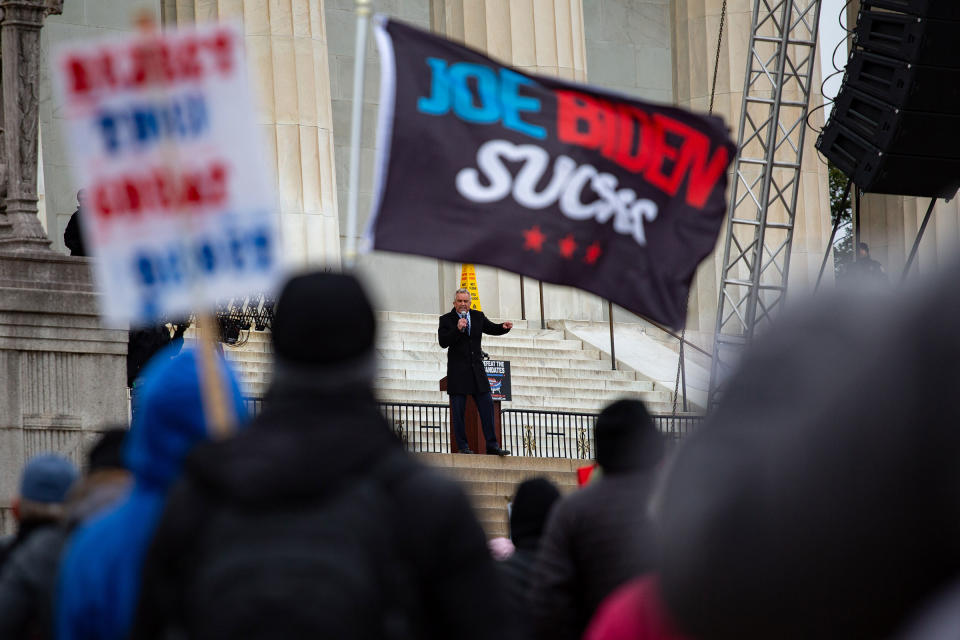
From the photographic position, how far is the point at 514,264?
6461mm

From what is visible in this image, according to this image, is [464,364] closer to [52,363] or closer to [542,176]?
[52,363]

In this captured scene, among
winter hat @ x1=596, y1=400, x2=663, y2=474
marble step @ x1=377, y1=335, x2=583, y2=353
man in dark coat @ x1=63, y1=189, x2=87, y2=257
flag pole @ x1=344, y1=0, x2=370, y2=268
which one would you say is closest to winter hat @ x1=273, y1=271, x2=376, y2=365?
winter hat @ x1=596, y1=400, x2=663, y2=474

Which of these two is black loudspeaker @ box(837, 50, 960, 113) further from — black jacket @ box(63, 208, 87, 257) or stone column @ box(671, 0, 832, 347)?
stone column @ box(671, 0, 832, 347)

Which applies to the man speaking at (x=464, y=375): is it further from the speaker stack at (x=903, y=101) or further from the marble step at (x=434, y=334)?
the marble step at (x=434, y=334)

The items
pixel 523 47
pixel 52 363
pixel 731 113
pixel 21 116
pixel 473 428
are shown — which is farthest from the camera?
pixel 731 113

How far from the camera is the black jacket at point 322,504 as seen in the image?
2.56 m

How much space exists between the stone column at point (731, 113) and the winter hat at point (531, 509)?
81.2 ft

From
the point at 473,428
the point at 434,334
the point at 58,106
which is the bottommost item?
the point at 473,428

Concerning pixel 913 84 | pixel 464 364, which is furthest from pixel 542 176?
pixel 464 364

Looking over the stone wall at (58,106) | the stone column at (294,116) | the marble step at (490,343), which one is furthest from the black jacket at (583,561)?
the stone wall at (58,106)

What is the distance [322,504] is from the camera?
101 inches

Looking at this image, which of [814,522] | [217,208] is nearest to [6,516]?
[217,208]

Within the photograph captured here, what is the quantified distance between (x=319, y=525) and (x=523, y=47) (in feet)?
91.2

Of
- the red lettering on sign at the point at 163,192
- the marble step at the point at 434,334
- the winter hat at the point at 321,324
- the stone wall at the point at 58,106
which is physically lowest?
the winter hat at the point at 321,324
